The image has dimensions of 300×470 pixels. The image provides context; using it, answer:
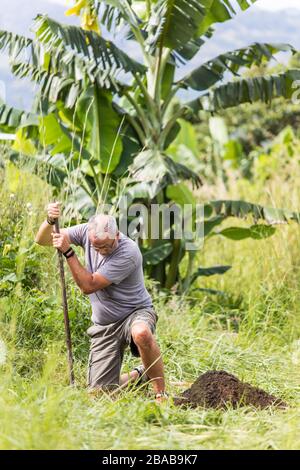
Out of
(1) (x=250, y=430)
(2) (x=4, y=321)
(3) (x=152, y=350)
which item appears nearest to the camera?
(1) (x=250, y=430)

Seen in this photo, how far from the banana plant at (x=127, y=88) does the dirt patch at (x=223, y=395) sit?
10.0ft

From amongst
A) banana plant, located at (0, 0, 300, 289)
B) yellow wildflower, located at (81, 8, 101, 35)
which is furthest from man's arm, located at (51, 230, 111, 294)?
yellow wildflower, located at (81, 8, 101, 35)

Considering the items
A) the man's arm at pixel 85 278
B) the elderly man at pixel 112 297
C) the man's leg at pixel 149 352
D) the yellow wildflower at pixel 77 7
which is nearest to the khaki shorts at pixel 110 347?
the elderly man at pixel 112 297

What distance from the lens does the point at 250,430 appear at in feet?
16.4

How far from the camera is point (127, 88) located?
930cm

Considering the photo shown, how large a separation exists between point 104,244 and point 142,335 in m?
0.70

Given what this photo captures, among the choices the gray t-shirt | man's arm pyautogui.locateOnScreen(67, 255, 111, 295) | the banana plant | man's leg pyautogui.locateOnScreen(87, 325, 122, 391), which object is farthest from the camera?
the banana plant

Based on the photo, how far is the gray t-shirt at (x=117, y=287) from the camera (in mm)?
6195

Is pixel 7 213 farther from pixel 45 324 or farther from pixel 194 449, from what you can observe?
pixel 194 449

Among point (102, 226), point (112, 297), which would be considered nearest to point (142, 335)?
point (112, 297)

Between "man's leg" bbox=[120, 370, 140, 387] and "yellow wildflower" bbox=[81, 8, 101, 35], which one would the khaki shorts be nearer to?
"man's leg" bbox=[120, 370, 140, 387]

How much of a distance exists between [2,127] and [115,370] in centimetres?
452

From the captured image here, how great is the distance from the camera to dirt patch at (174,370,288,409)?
5812mm
